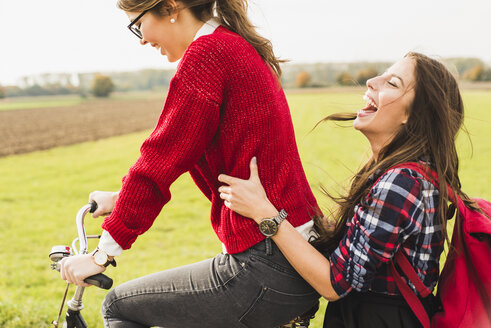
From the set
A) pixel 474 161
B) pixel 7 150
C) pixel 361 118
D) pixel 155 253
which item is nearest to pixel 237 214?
pixel 361 118

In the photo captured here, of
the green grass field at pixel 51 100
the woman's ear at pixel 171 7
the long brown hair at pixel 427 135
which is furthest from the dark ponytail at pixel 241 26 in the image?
the green grass field at pixel 51 100

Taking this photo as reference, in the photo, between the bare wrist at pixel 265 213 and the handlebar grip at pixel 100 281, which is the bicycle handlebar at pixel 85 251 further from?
the bare wrist at pixel 265 213

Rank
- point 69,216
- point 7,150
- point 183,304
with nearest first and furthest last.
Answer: point 183,304, point 69,216, point 7,150

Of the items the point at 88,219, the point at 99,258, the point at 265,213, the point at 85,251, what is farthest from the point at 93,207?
the point at 88,219

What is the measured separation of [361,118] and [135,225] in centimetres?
110

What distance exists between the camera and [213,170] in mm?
1924

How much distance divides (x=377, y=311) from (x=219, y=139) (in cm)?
94

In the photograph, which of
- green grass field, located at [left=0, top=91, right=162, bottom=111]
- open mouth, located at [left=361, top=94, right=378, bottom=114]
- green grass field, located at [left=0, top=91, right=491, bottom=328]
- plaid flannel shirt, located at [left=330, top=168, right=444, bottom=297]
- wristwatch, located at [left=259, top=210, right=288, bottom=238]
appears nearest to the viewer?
plaid flannel shirt, located at [left=330, top=168, right=444, bottom=297]

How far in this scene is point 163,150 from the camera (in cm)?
175

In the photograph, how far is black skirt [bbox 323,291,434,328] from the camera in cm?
186

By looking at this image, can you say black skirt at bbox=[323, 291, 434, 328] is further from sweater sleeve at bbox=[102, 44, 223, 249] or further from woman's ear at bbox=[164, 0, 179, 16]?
woman's ear at bbox=[164, 0, 179, 16]

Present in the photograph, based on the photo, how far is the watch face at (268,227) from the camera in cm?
181

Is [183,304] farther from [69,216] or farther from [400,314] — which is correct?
[69,216]

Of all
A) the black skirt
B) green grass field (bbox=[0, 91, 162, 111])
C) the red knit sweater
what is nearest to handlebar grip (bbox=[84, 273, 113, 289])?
the red knit sweater
